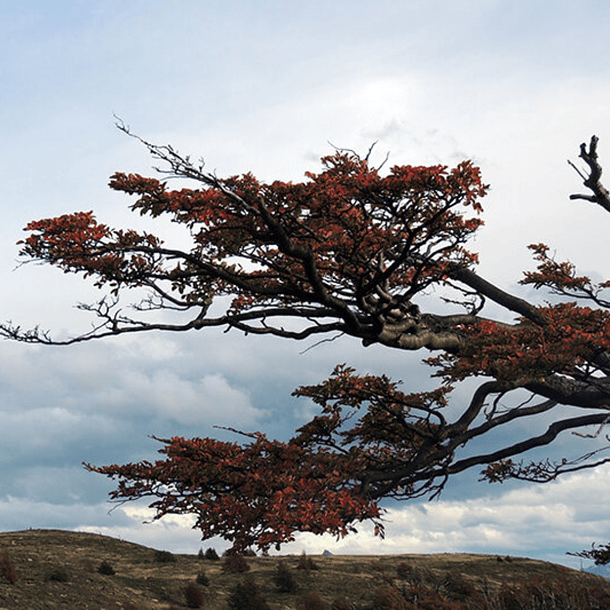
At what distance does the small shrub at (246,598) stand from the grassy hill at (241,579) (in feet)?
0.22

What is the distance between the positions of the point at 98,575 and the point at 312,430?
7.67 m

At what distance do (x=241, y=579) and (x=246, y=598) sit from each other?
2.38 meters

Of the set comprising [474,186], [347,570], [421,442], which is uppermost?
[474,186]

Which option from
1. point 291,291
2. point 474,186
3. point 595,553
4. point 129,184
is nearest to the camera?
point 474,186

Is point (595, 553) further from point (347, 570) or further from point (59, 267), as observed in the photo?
Answer: point (59, 267)

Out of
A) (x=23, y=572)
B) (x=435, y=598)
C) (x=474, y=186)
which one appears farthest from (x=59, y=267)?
(x=23, y=572)

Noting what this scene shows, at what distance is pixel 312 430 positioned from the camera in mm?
12727

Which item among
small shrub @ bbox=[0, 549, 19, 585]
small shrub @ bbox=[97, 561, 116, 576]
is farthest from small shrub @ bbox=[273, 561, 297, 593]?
small shrub @ bbox=[0, 549, 19, 585]

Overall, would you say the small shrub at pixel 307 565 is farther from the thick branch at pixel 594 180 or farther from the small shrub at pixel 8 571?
the thick branch at pixel 594 180

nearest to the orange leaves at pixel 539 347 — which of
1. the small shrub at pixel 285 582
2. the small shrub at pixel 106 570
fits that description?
the small shrub at pixel 285 582

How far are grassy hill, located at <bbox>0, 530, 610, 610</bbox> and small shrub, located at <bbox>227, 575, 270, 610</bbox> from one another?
67mm

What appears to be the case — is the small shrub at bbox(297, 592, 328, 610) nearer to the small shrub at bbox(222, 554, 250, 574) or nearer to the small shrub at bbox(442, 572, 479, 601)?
the small shrub at bbox(442, 572, 479, 601)

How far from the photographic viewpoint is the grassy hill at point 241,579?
43.4 feet

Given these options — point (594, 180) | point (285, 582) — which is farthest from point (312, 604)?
point (594, 180)
